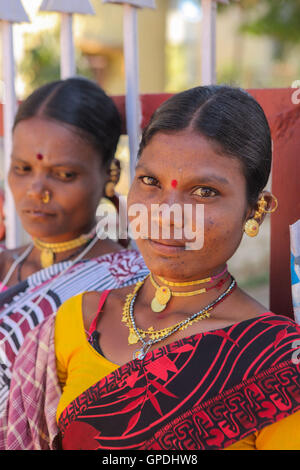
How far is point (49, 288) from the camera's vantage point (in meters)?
2.02

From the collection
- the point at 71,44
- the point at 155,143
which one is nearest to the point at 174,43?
the point at 71,44

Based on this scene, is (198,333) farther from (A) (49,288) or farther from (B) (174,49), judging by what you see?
(B) (174,49)

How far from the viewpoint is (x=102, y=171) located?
2156 mm

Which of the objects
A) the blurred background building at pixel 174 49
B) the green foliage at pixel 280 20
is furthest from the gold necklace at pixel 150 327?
the green foliage at pixel 280 20

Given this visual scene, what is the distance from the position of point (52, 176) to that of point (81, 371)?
2.58ft

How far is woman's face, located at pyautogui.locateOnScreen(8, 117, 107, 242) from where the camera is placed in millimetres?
2023

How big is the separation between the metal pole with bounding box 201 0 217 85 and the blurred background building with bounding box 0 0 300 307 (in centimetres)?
→ 120

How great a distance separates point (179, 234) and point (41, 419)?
0.69 meters

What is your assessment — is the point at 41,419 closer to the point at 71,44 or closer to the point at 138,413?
the point at 138,413

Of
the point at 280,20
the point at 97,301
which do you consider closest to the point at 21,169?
the point at 97,301

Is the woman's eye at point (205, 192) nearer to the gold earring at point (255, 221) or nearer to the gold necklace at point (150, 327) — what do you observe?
the gold earring at point (255, 221)

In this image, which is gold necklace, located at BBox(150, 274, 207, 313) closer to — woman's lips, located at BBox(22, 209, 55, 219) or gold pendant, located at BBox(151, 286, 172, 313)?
gold pendant, located at BBox(151, 286, 172, 313)

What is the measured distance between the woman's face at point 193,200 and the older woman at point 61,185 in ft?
1.85
